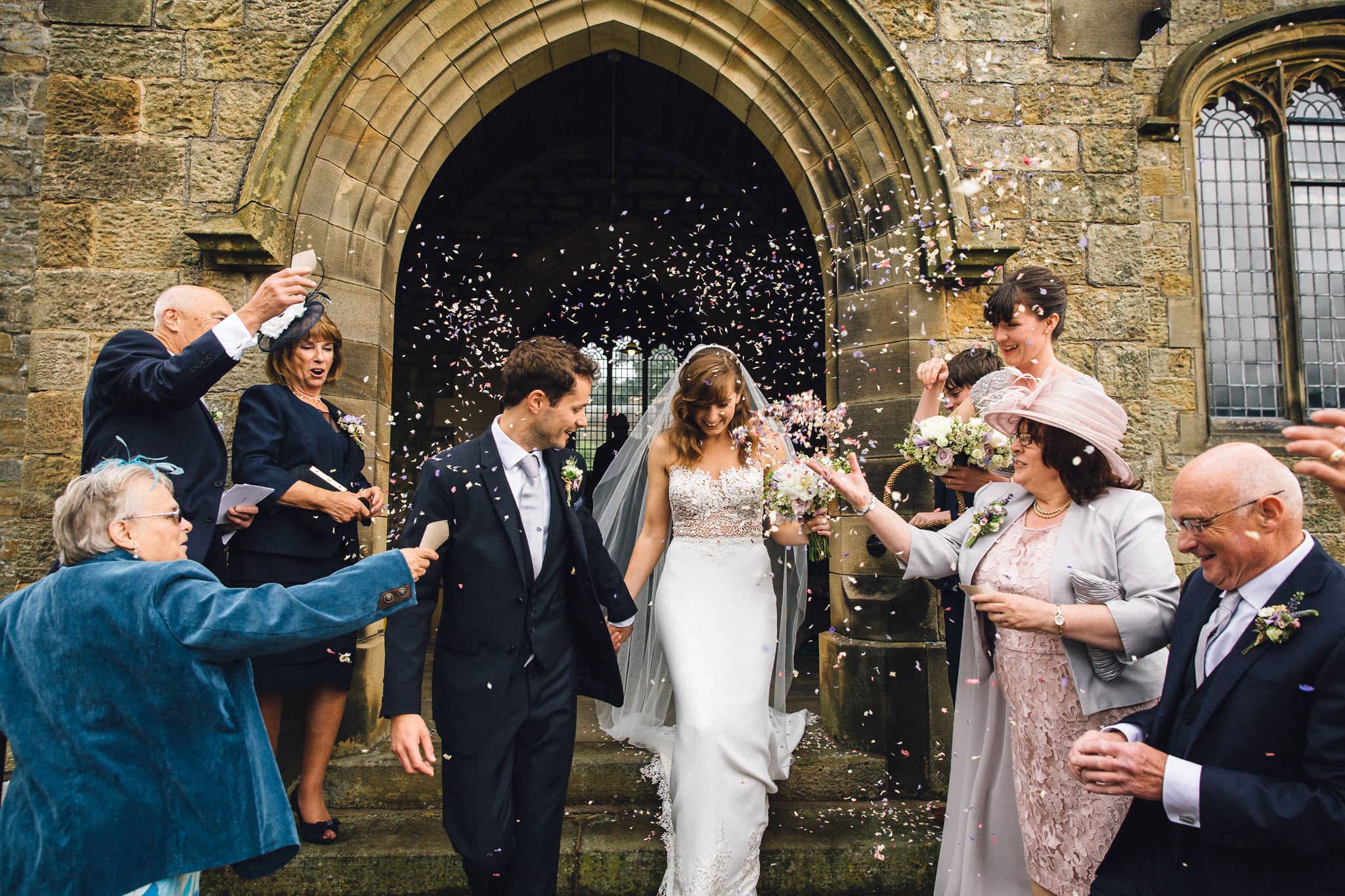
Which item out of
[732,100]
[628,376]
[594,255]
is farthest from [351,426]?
[628,376]

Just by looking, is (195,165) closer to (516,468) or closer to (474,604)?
(516,468)

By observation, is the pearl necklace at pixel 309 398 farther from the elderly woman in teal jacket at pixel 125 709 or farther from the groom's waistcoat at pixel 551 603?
the elderly woman in teal jacket at pixel 125 709

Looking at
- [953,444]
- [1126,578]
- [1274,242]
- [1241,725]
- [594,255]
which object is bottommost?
[1241,725]

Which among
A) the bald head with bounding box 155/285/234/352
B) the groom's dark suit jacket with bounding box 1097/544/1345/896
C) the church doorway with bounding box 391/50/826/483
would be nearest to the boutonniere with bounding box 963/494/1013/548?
the groom's dark suit jacket with bounding box 1097/544/1345/896

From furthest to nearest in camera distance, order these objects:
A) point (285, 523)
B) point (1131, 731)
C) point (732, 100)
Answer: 1. point (732, 100)
2. point (285, 523)
3. point (1131, 731)

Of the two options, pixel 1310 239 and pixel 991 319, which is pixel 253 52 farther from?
pixel 1310 239

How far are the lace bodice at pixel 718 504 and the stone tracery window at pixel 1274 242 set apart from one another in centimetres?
433

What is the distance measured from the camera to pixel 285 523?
3344 millimetres

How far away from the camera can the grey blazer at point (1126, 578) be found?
2264mm

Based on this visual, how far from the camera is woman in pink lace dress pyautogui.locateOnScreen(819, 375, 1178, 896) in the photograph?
7.63ft

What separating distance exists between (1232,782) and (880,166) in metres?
3.66

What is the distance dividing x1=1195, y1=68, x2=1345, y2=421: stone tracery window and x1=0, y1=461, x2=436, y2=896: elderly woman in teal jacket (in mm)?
6494

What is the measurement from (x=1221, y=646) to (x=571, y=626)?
204cm

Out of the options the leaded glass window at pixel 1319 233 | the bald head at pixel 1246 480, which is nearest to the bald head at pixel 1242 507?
the bald head at pixel 1246 480
